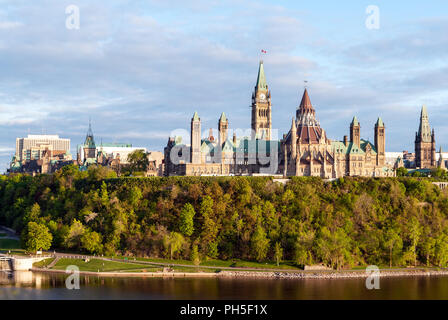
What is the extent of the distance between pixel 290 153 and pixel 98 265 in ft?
253

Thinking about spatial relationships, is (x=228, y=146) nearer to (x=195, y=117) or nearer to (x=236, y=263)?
(x=195, y=117)

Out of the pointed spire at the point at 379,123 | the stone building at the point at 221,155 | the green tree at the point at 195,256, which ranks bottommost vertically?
the green tree at the point at 195,256

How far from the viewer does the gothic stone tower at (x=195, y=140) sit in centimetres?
17462

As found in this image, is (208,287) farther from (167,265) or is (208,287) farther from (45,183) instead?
(45,183)

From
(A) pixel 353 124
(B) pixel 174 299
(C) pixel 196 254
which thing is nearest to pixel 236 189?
(C) pixel 196 254

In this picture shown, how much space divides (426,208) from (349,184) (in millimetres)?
17029

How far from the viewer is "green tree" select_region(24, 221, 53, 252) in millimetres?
113000

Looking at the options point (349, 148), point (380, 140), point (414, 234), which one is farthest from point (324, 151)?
point (414, 234)

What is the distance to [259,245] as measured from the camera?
110375 mm

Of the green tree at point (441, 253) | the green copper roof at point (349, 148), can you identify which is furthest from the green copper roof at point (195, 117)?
the green tree at point (441, 253)

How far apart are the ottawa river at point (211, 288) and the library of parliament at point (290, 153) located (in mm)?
67948

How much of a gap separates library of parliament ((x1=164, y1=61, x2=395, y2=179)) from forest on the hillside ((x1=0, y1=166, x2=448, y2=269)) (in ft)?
113

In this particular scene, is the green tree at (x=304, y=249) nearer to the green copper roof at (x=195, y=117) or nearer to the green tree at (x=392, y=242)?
the green tree at (x=392, y=242)
